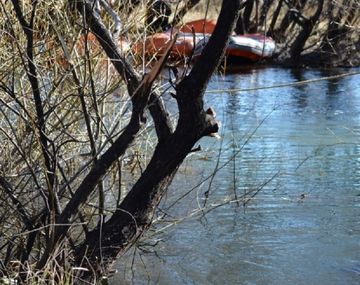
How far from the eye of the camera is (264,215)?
7809 millimetres

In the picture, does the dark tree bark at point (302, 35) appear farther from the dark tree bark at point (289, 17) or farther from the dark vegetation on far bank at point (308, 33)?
the dark tree bark at point (289, 17)

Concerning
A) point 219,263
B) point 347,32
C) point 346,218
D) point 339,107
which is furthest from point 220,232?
point 347,32

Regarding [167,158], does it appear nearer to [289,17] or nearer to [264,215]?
[264,215]

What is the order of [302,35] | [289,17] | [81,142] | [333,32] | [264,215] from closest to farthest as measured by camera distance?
[81,142] < [264,215] < [333,32] < [302,35] < [289,17]

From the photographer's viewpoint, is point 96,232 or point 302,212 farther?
point 302,212

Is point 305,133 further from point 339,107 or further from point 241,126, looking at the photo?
point 339,107

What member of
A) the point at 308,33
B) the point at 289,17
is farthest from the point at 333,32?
the point at 289,17

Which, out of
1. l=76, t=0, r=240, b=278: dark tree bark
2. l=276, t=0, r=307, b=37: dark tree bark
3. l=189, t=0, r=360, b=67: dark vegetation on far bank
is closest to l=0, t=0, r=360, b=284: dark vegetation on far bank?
l=76, t=0, r=240, b=278: dark tree bark

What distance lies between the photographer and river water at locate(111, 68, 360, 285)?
6.34 m

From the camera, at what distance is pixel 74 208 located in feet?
15.6

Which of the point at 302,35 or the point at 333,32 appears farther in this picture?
the point at 302,35

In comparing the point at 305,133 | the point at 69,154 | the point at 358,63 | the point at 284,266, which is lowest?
the point at 358,63

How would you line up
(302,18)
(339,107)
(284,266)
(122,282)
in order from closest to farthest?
1. (122,282)
2. (284,266)
3. (339,107)
4. (302,18)

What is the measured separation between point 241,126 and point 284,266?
6.18 m
